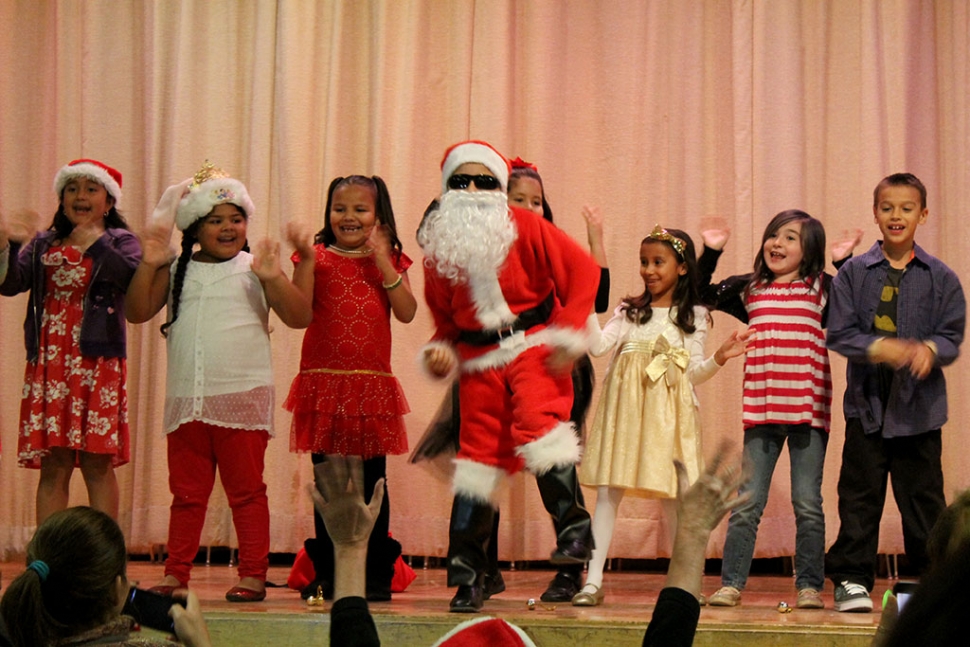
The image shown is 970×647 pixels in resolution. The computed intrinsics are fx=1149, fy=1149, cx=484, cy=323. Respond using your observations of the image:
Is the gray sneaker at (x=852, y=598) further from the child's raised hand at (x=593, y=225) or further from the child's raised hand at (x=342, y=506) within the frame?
the child's raised hand at (x=342, y=506)

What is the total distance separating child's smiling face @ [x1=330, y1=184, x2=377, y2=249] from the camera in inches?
158

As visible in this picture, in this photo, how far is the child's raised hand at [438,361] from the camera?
11.2 feet

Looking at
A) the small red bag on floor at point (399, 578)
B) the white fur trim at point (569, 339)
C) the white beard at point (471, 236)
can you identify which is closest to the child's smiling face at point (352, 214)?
the white beard at point (471, 236)

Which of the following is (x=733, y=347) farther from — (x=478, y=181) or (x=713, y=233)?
(x=478, y=181)

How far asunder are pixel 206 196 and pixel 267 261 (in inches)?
15.8

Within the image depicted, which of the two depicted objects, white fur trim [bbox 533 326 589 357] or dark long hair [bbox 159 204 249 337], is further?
dark long hair [bbox 159 204 249 337]

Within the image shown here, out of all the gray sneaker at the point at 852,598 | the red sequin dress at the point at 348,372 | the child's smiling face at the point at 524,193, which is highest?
the child's smiling face at the point at 524,193

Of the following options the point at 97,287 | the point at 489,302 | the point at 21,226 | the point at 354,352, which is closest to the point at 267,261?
the point at 354,352

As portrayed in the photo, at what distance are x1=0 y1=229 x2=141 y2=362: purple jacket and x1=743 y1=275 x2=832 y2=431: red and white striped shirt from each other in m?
2.25

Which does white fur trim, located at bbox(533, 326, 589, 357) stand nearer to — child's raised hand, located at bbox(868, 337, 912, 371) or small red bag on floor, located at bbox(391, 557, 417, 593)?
child's raised hand, located at bbox(868, 337, 912, 371)

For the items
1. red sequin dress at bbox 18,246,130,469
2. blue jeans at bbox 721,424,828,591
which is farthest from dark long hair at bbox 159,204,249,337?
blue jeans at bbox 721,424,828,591

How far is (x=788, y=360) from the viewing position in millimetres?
3979

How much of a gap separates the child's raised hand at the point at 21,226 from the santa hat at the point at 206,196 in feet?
1.67

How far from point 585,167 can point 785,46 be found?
1059 millimetres
